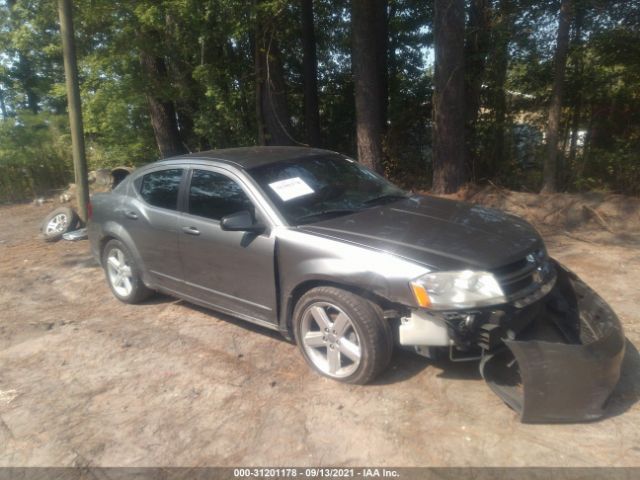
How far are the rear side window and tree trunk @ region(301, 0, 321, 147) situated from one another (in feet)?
22.5

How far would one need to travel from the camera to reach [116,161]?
13938mm

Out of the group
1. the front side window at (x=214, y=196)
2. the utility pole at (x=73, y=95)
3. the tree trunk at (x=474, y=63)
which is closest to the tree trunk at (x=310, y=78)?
the tree trunk at (x=474, y=63)

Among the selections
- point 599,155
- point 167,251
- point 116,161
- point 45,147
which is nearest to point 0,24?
point 45,147

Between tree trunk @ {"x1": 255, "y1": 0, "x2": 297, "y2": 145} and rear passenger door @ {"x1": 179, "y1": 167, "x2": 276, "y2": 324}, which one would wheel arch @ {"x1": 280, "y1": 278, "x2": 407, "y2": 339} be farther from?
tree trunk @ {"x1": 255, "y1": 0, "x2": 297, "y2": 145}

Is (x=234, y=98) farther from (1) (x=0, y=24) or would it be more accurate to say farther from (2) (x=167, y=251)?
(1) (x=0, y=24)

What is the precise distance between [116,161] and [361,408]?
41.4ft

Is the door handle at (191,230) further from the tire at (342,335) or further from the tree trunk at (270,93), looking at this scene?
the tree trunk at (270,93)

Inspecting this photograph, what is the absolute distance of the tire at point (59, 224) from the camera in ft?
28.8

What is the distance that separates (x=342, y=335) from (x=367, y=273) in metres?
0.52

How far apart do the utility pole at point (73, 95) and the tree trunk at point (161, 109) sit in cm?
234

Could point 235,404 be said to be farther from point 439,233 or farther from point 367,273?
point 439,233

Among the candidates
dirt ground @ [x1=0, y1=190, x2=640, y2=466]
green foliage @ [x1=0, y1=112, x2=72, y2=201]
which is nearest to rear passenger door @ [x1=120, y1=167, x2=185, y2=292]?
dirt ground @ [x1=0, y1=190, x2=640, y2=466]

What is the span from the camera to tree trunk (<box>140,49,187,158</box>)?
35.8ft

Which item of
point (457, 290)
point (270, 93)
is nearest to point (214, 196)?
point (457, 290)
